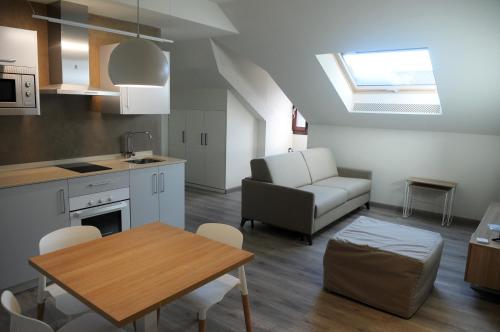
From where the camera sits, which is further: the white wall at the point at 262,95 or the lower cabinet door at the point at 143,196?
the white wall at the point at 262,95

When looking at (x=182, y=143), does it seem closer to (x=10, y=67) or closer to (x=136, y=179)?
(x=136, y=179)

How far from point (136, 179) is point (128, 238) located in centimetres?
158

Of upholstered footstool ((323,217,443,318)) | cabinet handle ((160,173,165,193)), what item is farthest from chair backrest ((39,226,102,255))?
upholstered footstool ((323,217,443,318))

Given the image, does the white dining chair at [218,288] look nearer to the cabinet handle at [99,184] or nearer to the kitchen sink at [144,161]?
the cabinet handle at [99,184]

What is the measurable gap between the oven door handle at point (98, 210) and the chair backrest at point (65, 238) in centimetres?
98

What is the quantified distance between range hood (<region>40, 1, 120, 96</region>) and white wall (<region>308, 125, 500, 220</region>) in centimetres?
405

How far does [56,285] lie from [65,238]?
0.97ft

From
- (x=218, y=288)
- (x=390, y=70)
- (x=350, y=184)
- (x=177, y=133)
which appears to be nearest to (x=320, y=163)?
(x=350, y=184)

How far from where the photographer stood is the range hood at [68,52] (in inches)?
139

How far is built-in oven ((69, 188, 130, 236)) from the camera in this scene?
3354mm

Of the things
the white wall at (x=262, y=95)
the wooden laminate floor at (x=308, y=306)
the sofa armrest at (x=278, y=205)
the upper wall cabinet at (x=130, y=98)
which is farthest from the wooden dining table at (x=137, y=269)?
the white wall at (x=262, y=95)

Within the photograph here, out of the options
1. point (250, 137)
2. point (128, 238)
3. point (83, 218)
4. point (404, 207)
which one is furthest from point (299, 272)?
point (250, 137)

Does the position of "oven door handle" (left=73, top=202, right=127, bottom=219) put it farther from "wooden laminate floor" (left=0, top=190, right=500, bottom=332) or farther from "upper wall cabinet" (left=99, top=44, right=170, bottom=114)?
"upper wall cabinet" (left=99, top=44, right=170, bottom=114)

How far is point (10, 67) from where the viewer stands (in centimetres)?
297
